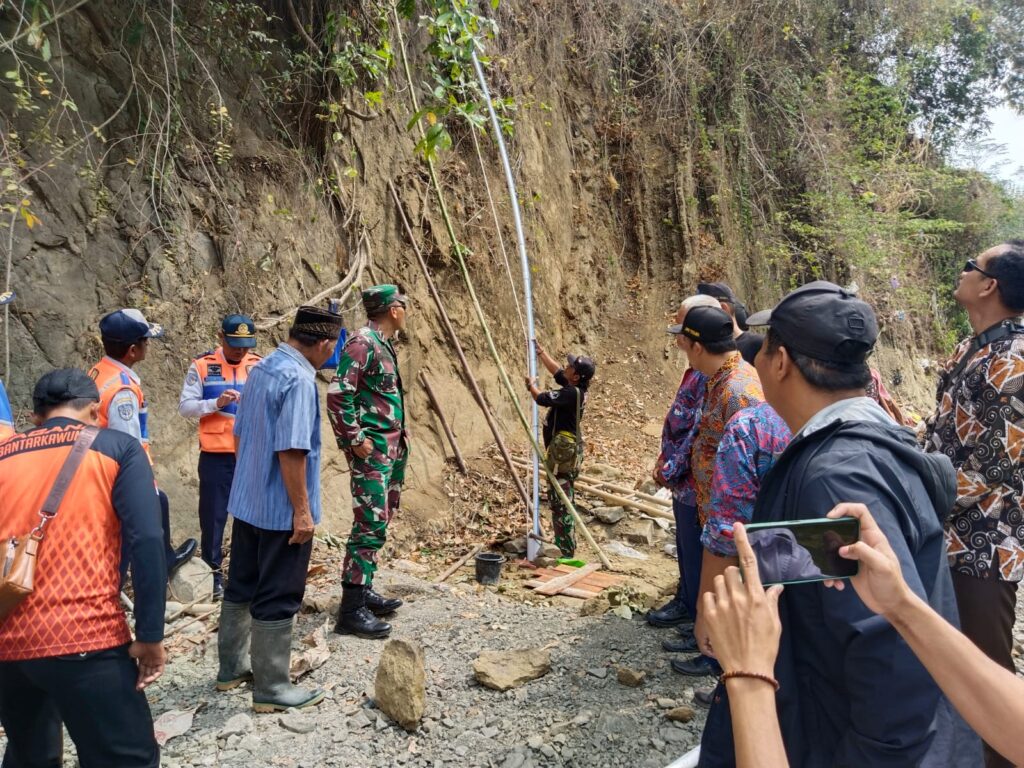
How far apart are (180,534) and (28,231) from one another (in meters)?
2.69

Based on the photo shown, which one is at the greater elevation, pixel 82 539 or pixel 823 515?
pixel 823 515

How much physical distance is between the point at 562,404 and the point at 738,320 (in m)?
2.32

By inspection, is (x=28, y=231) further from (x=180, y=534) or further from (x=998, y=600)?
(x=998, y=600)

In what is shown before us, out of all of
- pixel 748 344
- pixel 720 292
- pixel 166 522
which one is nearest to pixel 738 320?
pixel 720 292

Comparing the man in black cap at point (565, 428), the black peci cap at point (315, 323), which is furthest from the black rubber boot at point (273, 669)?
the man in black cap at point (565, 428)

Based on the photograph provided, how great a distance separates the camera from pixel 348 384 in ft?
14.6

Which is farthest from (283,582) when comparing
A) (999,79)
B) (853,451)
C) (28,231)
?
(999,79)

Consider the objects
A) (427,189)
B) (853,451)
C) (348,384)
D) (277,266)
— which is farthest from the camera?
(427,189)

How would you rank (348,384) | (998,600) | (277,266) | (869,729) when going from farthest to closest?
(277,266), (348,384), (998,600), (869,729)

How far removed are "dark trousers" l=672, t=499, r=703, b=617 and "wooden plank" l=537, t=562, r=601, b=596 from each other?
159cm

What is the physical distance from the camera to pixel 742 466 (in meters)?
2.47

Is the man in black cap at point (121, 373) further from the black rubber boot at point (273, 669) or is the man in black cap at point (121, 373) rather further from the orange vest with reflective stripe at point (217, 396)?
the black rubber boot at point (273, 669)

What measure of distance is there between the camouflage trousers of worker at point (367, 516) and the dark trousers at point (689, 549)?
1871 millimetres

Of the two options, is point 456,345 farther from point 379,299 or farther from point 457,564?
point 379,299
